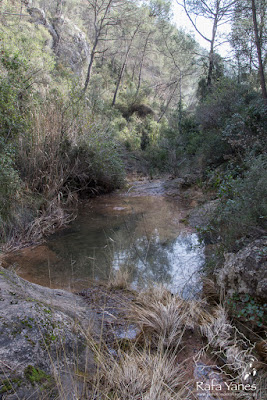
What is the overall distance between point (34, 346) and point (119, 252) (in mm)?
3772

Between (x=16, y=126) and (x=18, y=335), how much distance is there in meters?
5.76

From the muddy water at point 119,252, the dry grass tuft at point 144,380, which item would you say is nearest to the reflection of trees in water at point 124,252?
the muddy water at point 119,252

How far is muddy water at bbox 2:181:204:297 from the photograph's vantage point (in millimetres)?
4469

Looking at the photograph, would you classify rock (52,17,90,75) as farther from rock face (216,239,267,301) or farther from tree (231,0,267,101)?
rock face (216,239,267,301)

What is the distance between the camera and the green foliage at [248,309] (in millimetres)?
2502

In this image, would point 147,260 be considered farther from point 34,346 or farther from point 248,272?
point 34,346

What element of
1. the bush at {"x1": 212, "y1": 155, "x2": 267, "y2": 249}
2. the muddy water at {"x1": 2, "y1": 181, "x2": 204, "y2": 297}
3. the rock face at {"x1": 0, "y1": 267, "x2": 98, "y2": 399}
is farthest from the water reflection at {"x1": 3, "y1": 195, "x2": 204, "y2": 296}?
the rock face at {"x1": 0, "y1": 267, "x2": 98, "y2": 399}

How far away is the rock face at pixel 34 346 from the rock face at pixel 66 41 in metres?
23.6

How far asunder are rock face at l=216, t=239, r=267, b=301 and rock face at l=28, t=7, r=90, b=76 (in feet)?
76.1

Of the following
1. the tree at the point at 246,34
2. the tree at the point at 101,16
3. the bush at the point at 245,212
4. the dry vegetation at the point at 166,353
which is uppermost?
the tree at the point at 101,16

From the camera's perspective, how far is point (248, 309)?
2592 millimetres

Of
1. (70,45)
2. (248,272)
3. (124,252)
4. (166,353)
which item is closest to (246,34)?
(124,252)

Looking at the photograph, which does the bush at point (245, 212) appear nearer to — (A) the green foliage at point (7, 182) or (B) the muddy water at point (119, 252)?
(B) the muddy water at point (119, 252)

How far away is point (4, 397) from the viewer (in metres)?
1.44
